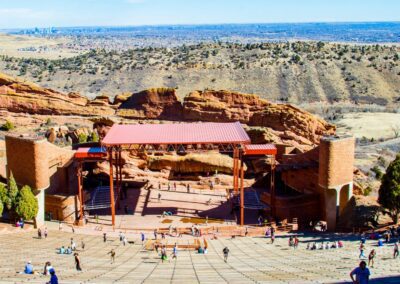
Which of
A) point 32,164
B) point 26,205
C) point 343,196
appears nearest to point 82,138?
point 32,164

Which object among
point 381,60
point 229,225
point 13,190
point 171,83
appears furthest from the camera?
point 381,60

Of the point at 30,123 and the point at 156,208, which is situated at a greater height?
the point at 30,123

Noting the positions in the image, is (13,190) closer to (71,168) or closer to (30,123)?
(71,168)

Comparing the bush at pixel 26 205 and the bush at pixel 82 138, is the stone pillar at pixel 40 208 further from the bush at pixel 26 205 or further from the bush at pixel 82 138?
the bush at pixel 82 138

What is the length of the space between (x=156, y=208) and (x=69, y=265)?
15.9m

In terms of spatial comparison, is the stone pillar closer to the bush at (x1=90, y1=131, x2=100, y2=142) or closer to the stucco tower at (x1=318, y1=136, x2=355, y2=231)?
the bush at (x1=90, y1=131, x2=100, y2=142)

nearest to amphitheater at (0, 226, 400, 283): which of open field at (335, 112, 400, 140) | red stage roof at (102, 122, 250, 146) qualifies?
red stage roof at (102, 122, 250, 146)

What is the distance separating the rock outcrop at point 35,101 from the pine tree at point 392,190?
125 ft

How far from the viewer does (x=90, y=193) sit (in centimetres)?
4291

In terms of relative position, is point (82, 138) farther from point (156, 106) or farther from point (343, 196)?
point (343, 196)

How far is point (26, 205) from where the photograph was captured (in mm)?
33750

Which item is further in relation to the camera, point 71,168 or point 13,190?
point 71,168

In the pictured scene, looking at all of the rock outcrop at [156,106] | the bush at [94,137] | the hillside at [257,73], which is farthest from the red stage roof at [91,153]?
the hillside at [257,73]

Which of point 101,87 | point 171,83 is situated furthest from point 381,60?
point 101,87
